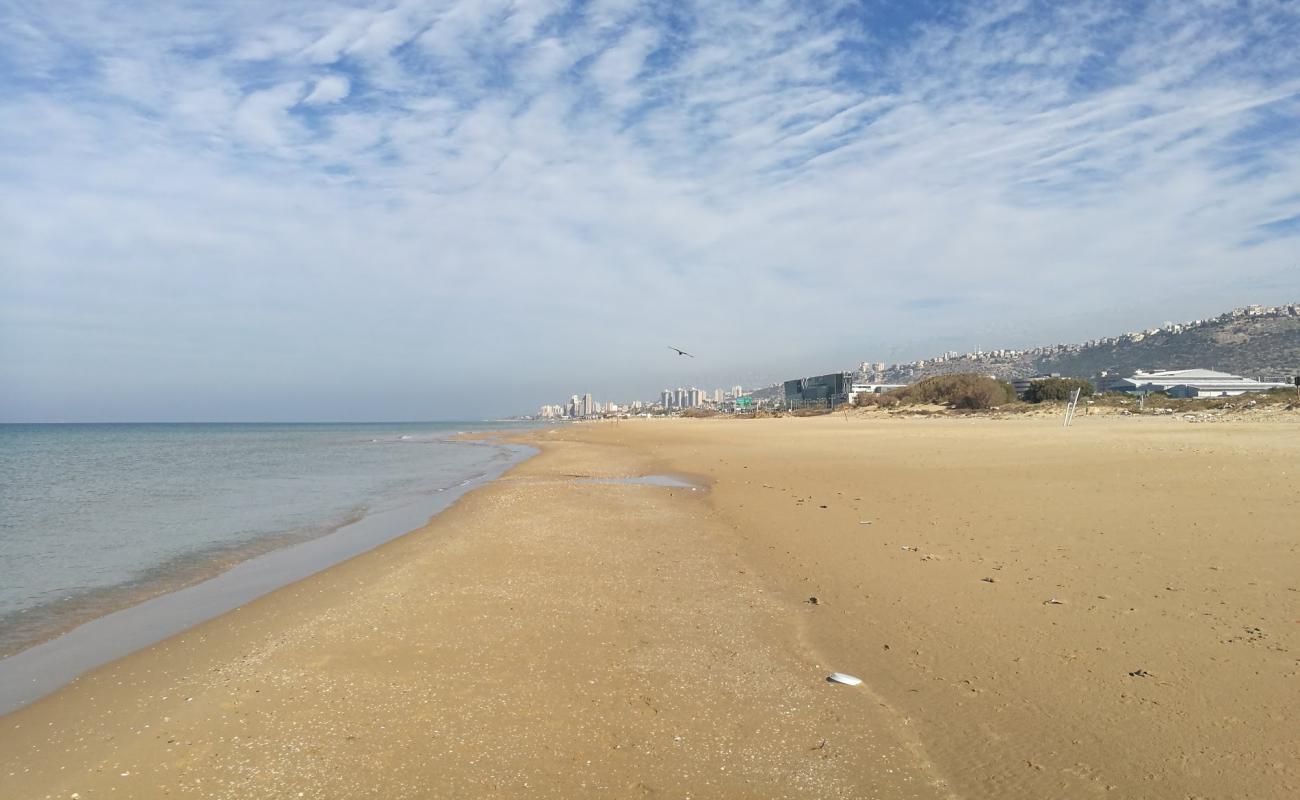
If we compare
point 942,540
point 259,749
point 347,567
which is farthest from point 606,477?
point 259,749

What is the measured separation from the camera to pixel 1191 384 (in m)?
62.0

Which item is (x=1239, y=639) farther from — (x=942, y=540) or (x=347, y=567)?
(x=347, y=567)

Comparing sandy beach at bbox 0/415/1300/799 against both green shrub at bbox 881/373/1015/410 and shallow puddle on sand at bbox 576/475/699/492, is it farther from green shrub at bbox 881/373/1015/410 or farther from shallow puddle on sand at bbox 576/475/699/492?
green shrub at bbox 881/373/1015/410

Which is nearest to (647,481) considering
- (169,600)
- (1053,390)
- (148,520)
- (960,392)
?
(148,520)

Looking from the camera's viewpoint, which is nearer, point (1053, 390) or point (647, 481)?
point (647, 481)

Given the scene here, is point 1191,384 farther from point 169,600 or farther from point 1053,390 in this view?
point 169,600

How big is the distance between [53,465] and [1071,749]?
38066 mm

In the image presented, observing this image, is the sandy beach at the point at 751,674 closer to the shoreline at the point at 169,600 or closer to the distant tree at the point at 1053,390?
the shoreline at the point at 169,600

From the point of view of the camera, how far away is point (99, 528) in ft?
39.4

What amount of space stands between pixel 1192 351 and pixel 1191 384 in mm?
41238

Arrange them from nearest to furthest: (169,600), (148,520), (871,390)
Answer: (169,600) → (148,520) → (871,390)

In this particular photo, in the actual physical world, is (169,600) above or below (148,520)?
below

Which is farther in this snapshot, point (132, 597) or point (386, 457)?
point (386, 457)

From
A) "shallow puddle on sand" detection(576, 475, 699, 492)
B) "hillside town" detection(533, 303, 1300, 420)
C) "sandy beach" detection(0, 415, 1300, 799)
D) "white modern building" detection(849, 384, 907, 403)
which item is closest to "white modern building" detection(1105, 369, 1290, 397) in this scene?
"hillside town" detection(533, 303, 1300, 420)
